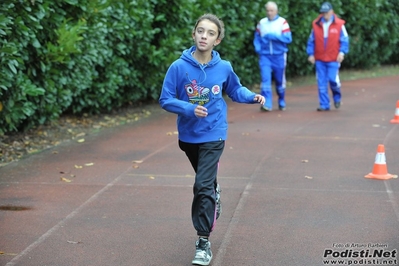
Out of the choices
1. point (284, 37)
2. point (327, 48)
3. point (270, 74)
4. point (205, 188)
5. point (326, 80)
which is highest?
point (205, 188)

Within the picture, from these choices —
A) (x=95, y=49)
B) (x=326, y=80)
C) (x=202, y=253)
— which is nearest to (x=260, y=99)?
(x=202, y=253)

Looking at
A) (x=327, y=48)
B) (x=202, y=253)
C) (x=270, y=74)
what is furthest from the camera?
(x=270, y=74)

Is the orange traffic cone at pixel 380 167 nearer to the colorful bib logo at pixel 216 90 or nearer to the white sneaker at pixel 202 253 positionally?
the colorful bib logo at pixel 216 90

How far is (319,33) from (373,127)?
3.01 m

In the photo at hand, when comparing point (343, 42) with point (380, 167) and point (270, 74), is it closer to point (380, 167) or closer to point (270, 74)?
point (270, 74)

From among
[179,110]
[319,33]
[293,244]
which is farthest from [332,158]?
[319,33]

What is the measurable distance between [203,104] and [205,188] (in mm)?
628

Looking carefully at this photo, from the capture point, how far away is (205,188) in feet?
18.6

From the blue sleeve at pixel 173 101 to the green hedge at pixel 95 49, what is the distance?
345 centimetres

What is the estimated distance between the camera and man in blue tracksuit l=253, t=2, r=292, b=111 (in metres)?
14.8

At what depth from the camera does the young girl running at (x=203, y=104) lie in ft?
18.6

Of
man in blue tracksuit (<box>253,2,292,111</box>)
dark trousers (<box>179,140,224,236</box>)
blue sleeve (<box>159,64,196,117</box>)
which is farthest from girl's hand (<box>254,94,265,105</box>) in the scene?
man in blue tracksuit (<box>253,2,292,111</box>)

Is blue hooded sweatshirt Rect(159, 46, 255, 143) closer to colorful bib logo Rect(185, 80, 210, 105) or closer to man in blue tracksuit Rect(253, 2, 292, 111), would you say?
colorful bib logo Rect(185, 80, 210, 105)

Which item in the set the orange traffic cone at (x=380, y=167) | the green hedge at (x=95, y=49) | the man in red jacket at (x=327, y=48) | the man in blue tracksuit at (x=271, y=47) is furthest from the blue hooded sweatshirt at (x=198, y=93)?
the man in red jacket at (x=327, y=48)
